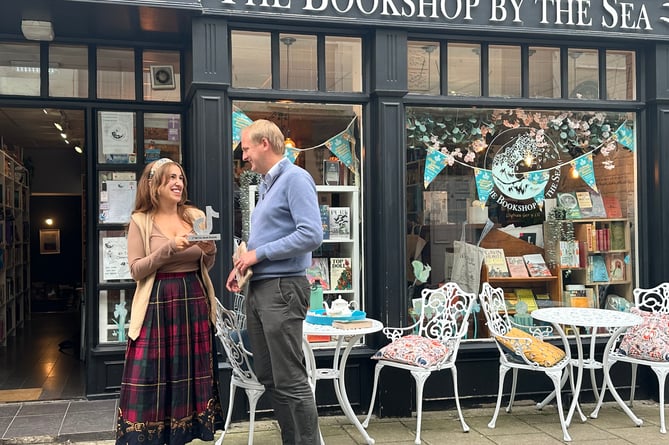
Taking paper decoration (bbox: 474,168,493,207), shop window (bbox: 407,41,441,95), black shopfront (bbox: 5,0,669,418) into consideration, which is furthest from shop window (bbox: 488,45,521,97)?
paper decoration (bbox: 474,168,493,207)

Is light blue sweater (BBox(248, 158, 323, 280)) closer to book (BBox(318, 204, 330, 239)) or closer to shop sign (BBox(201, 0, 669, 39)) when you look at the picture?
book (BBox(318, 204, 330, 239))

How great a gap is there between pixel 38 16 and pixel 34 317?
6.86m

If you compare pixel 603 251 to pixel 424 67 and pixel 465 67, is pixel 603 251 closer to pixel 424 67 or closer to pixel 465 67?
pixel 465 67

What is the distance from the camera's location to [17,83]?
483 centimetres

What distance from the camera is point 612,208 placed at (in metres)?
5.30

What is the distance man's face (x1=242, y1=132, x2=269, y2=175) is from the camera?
10.5ft

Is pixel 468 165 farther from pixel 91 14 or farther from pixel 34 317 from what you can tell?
pixel 34 317

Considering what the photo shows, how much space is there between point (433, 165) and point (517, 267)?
113 centimetres

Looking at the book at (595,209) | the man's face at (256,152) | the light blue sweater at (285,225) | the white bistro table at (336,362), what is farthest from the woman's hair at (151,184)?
the book at (595,209)

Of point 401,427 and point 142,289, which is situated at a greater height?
point 142,289

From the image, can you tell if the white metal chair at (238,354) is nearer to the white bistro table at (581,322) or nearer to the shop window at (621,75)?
the white bistro table at (581,322)

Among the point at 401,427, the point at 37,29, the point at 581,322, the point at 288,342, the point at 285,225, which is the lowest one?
the point at 401,427

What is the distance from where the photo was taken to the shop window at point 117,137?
16.3ft

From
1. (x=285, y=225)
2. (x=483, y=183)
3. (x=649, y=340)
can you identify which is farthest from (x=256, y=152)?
(x=649, y=340)
